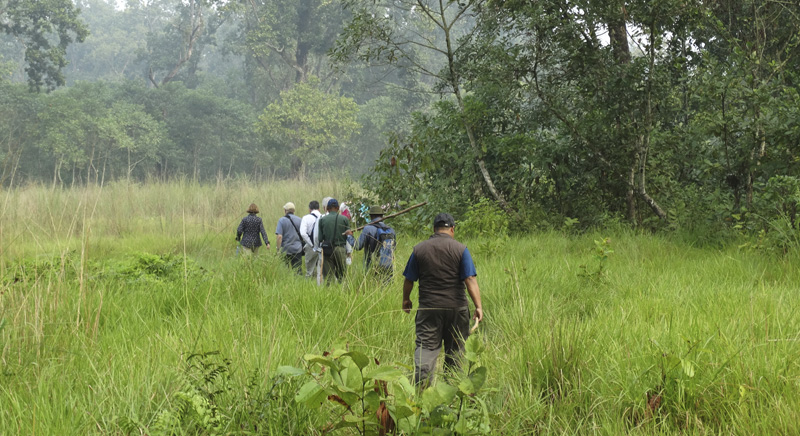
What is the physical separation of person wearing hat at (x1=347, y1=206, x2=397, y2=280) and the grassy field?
30cm

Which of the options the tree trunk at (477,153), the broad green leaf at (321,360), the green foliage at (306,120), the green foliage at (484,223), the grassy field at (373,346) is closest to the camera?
the broad green leaf at (321,360)

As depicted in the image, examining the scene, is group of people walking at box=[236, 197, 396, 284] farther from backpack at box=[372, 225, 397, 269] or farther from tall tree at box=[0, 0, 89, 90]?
tall tree at box=[0, 0, 89, 90]

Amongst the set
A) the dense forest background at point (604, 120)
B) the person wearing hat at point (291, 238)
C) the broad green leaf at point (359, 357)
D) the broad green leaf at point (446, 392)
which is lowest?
the person wearing hat at point (291, 238)

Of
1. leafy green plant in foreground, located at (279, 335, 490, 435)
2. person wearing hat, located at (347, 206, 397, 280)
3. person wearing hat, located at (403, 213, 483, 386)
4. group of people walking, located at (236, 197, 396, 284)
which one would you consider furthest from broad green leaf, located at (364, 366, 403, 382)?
person wearing hat, located at (347, 206, 397, 280)

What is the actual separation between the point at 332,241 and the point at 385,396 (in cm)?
564

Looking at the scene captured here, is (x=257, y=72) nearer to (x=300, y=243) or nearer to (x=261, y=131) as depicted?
(x=261, y=131)

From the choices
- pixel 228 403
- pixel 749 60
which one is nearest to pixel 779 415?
pixel 228 403

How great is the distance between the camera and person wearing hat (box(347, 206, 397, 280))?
7.35m

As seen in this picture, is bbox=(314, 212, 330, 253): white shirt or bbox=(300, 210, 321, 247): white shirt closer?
bbox=(314, 212, 330, 253): white shirt

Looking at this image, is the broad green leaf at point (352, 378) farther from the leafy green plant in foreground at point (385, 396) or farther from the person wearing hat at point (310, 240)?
the person wearing hat at point (310, 240)

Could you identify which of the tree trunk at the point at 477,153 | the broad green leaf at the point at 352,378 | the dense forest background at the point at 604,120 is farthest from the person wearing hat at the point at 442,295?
the tree trunk at the point at 477,153

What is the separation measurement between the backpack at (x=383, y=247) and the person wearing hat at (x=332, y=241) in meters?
0.90

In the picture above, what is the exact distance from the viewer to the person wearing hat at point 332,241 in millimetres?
8719

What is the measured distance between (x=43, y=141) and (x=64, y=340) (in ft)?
108
